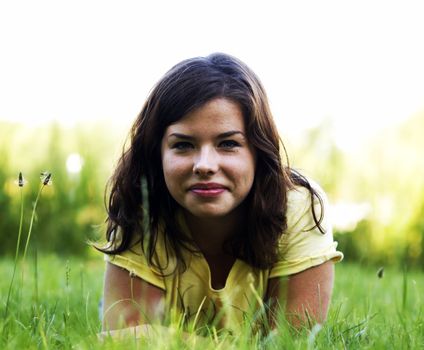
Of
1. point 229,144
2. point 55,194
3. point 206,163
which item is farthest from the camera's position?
point 55,194

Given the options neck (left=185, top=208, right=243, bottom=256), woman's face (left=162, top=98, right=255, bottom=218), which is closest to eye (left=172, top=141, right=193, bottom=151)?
woman's face (left=162, top=98, right=255, bottom=218)

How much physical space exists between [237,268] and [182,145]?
1.83 feet

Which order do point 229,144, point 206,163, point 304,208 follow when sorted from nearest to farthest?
point 206,163, point 229,144, point 304,208

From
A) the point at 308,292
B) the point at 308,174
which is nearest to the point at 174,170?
the point at 308,292

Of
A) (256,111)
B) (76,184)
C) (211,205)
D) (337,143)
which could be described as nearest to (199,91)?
(256,111)

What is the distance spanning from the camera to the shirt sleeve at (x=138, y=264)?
2723 mm

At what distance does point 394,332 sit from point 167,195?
1.03 m

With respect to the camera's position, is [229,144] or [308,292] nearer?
[229,144]

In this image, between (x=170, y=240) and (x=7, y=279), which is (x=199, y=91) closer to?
(x=170, y=240)

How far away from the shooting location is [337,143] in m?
7.28

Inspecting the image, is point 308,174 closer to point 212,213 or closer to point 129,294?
point 129,294

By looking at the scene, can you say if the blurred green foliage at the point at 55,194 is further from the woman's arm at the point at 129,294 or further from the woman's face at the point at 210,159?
the woman's face at the point at 210,159

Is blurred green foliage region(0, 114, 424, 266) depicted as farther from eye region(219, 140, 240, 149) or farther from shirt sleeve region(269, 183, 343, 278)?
eye region(219, 140, 240, 149)

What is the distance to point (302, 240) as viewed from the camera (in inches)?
107
